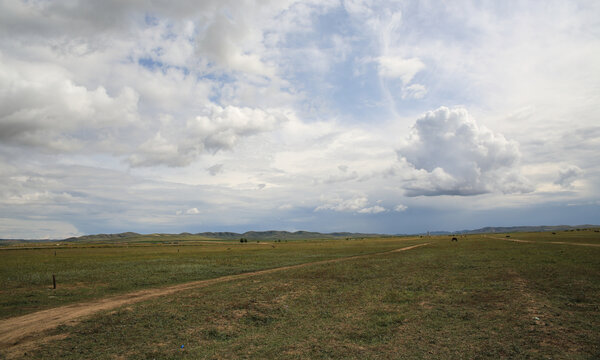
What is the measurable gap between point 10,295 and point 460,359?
36179 mm

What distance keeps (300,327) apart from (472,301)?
1144 centimetres

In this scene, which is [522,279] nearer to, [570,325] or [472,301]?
[472,301]

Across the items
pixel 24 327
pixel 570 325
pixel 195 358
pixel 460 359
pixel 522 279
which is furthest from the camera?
pixel 522 279

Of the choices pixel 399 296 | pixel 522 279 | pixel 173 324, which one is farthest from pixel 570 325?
pixel 173 324

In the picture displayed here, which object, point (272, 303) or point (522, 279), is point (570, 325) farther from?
point (272, 303)

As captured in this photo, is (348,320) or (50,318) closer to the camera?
(348,320)

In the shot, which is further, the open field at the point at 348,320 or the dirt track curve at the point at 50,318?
the dirt track curve at the point at 50,318

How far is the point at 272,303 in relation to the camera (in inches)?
815

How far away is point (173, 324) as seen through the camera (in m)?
17.4

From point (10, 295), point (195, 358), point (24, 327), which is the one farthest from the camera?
point (10, 295)

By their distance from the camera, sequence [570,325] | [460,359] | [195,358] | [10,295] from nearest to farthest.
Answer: [460,359], [195,358], [570,325], [10,295]

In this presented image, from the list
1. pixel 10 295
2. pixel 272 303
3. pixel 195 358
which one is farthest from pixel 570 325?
pixel 10 295

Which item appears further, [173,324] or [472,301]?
[472,301]

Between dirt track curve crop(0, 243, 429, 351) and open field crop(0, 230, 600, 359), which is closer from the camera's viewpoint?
open field crop(0, 230, 600, 359)
